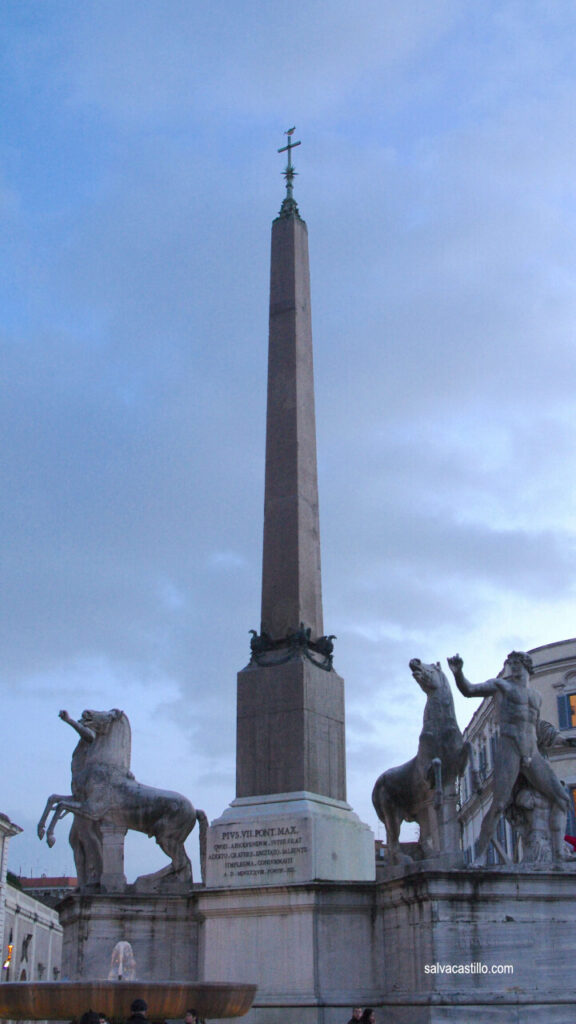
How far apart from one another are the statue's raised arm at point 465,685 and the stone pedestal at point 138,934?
4.58 meters

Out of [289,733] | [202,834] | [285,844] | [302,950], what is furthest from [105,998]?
[202,834]

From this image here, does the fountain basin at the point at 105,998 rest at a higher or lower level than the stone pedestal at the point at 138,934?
lower

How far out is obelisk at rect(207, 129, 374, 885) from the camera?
14367 mm

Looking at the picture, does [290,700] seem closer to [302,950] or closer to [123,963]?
[302,950]

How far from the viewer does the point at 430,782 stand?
13680 millimetres

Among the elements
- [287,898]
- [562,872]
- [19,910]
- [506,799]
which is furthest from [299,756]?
[19,910]

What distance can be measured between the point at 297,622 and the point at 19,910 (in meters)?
45.6

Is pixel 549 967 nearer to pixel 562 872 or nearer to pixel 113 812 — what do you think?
pixel 562 872

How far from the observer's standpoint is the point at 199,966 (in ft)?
47.4

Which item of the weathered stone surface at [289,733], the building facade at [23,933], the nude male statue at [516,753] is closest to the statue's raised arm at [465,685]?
the nude male statue at [516,753]

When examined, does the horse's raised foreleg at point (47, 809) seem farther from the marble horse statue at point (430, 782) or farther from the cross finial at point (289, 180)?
the cross finial at point (289, 180)

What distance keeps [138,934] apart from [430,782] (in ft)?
15.1

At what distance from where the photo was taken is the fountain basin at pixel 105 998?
1073 centimetres

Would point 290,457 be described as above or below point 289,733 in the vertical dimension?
above
